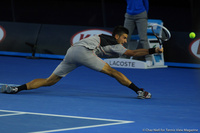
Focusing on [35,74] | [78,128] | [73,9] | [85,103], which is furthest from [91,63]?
[73,9]

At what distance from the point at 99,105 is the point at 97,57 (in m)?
1.22

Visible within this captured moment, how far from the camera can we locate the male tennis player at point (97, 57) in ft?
34.0

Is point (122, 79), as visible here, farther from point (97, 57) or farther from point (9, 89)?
point (9, 89)

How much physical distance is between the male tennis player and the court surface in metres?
0.19

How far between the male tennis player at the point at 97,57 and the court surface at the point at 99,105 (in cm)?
19

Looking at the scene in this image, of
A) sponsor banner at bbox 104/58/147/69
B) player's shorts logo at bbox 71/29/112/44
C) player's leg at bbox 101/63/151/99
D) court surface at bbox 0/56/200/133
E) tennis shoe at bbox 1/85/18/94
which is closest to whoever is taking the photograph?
court surface at bbox 0/56/200/133

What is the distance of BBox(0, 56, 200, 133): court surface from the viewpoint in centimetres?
784

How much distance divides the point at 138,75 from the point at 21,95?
4563 millimetres

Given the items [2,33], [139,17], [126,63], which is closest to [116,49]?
[139,17]

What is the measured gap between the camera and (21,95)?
10.5m

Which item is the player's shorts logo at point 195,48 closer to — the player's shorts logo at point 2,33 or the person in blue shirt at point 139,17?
the person in blue shirt at point 139,17

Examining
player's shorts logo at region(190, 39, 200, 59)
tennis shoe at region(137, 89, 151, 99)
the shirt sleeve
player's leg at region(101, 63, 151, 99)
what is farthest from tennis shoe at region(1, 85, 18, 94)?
player's shorts logo at region(190, 39, 200, 59)

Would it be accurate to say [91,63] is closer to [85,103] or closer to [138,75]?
[85,103]

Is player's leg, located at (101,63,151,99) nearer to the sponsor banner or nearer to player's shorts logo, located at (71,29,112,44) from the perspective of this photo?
the sponsor banner
